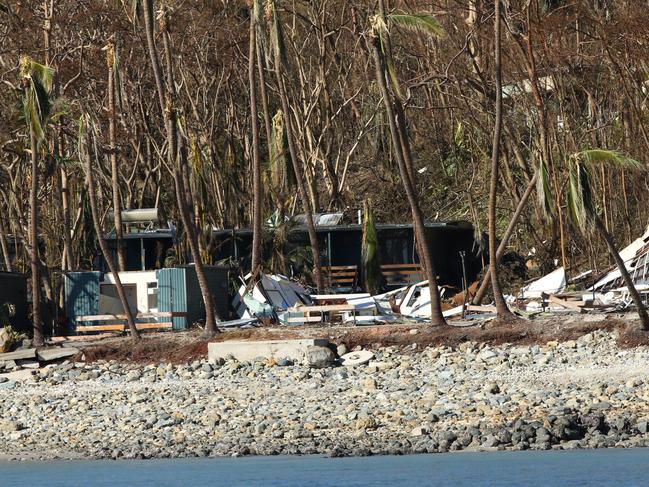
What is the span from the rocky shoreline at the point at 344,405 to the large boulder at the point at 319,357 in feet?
0.62

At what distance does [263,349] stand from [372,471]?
334 inches

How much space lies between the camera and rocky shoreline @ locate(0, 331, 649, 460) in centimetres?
2052

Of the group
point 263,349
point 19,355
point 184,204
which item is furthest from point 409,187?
point 19,355

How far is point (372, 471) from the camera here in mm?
19438

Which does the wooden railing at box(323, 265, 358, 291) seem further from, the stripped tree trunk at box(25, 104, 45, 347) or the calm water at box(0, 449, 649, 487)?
the calm water at box(0, 449, 649, 487)

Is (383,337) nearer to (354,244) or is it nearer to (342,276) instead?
(342,276)

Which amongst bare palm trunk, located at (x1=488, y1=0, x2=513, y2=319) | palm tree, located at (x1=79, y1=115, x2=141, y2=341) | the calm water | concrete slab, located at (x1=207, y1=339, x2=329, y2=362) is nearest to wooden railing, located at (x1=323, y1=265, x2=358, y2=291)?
palm tree, located at (x1=79, y1=115, x2=141, y2=341)

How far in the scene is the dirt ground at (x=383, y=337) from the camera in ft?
88.0

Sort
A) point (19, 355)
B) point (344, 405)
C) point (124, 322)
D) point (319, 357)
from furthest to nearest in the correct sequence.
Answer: point (124, 322) < point (19, 355) < point (319, 357) < point (344, 405)

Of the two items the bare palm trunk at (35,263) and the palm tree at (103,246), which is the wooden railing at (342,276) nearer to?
the palm tree at (103,246)

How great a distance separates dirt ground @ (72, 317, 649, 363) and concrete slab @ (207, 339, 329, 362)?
0.58 m

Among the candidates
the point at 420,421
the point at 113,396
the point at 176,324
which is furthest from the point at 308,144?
the point at 420,421

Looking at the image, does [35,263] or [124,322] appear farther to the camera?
[124,322]

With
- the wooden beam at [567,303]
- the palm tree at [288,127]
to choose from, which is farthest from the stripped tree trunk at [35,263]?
the wooden beam at [567,303]
